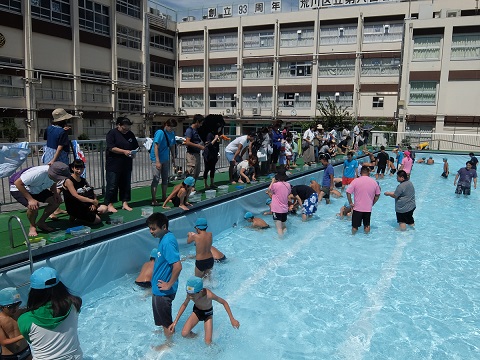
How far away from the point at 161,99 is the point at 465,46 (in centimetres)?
3167

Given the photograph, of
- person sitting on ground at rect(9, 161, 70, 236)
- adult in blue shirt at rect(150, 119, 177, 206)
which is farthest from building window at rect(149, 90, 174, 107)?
person sitting on ground at rect(9, 161, 70, 236)

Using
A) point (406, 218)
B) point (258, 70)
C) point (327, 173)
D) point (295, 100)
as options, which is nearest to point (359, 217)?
point (406, 218)

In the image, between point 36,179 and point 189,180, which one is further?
point 189,180

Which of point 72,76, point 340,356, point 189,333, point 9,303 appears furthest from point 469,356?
point 72,76

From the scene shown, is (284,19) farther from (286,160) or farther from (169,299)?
(169,299)

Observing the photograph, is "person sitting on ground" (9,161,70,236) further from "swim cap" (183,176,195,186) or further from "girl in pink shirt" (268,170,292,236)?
"girl in pink shirt" (268,170,292,236)

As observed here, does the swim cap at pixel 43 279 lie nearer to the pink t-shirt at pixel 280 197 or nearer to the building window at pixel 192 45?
the pink t-shirt at pixel 280 197

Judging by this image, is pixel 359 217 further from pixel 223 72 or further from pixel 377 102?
pixel 223 72

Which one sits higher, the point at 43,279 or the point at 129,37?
the point at 129,37

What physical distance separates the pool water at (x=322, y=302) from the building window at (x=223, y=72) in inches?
1492

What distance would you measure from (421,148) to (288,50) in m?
19.1

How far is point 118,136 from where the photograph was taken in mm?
7230

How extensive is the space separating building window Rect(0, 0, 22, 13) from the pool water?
940 inches

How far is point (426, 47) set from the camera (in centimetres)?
3516
